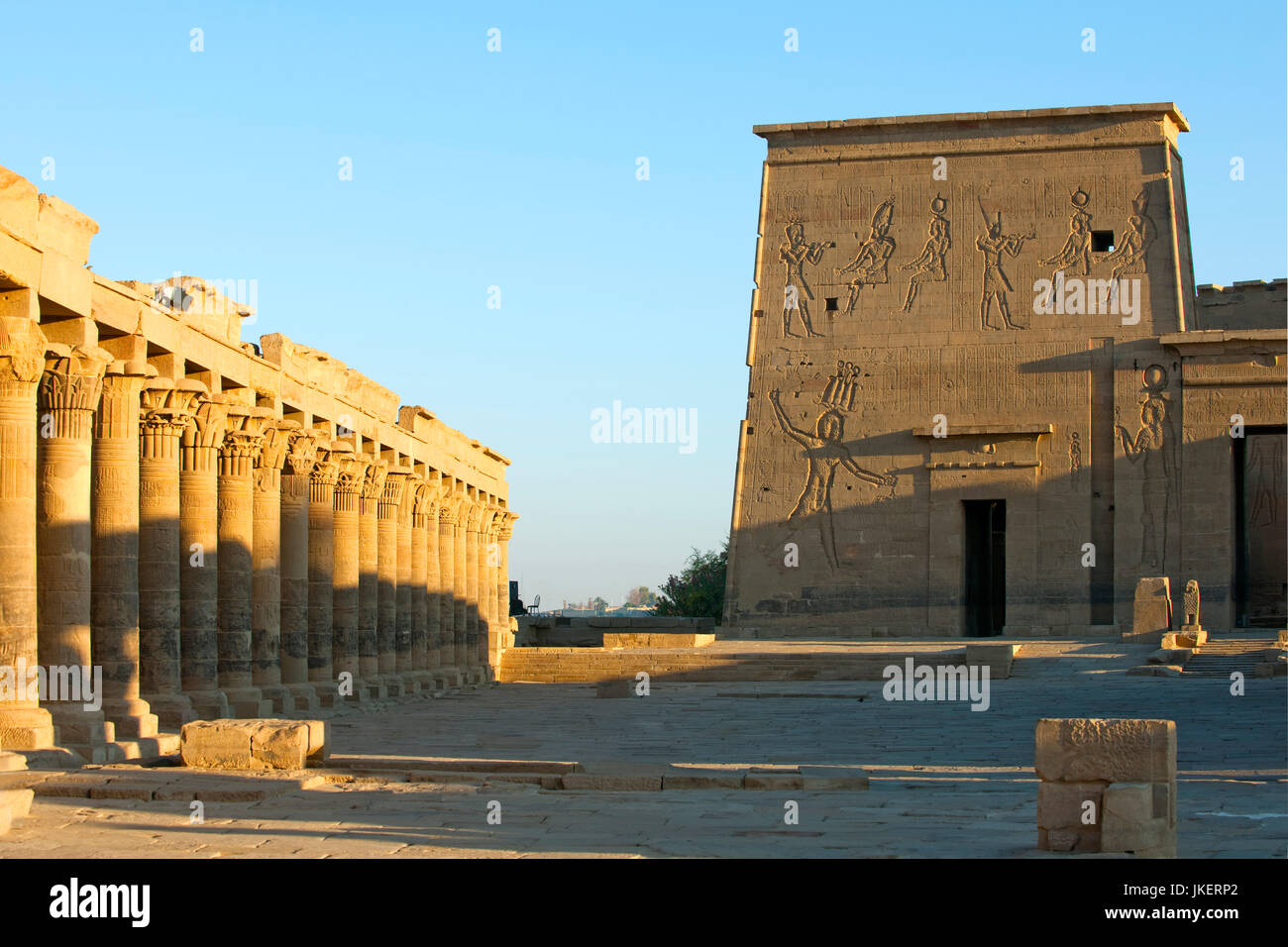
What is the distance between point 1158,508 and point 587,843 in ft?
92.0

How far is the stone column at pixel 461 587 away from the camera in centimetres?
3391

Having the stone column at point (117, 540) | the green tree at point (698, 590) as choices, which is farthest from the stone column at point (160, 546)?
the green tree at point (698, 590)

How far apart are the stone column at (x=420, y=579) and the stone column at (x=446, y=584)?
1.33 m

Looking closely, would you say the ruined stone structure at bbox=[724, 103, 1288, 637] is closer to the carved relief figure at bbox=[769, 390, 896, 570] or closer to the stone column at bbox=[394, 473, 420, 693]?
the carved relief figure at bbox=[769, 390, 896, 570]

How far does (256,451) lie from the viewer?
20438mm

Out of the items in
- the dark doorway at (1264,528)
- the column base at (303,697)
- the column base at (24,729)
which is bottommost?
the column base at (303,697)

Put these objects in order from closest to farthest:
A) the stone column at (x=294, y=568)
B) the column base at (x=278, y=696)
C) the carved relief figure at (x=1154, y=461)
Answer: the column base at (x=278, y=696) → the stone column at (x=294, y=568) → the carved relief figure at (x=1154, y=461)

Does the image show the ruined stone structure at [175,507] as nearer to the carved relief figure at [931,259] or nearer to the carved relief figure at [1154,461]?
the carved relief figure at [931,259]

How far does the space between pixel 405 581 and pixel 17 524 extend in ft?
51.7

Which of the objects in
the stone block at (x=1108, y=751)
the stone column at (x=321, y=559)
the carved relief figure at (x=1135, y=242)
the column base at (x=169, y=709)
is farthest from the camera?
the carved relief figure at (x=1135, y=242)

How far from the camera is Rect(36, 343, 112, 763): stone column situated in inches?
593

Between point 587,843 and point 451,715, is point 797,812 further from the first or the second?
point 451,715

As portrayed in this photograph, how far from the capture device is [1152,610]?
92.3ft

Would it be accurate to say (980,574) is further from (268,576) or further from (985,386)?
(268,576)
